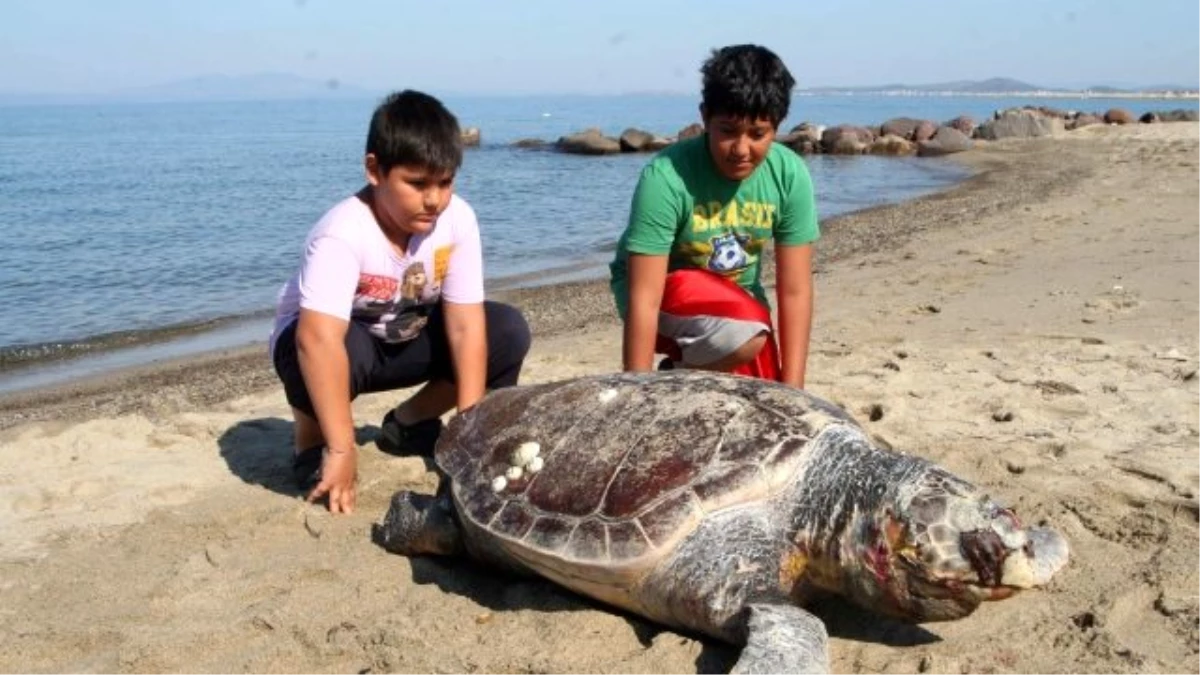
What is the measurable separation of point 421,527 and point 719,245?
1.58 metres

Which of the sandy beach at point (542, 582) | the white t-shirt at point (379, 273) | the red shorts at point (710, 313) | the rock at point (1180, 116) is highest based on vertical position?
the rock at point (1180, 116)

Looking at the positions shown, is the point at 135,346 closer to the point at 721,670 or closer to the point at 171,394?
the point at 171,394

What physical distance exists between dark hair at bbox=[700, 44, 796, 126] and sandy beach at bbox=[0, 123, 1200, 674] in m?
1.37

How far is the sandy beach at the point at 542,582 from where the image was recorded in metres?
2.51

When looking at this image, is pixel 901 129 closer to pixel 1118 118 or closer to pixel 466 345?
pixel 1118 118

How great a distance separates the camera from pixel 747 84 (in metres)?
3.34

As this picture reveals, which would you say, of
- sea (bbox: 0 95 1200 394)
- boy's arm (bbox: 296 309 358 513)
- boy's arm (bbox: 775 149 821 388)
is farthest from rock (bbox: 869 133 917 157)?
boy's arm (bbox: 296 309 358 513)

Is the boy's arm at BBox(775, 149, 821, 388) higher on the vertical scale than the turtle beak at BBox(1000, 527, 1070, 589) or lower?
higher

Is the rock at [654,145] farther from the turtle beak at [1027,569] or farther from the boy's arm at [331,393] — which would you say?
the turtle beak at [1027,569]

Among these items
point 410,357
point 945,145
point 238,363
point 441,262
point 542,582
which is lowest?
point 238,363

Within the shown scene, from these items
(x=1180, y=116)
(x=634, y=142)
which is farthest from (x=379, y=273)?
(x=1180, y=116)

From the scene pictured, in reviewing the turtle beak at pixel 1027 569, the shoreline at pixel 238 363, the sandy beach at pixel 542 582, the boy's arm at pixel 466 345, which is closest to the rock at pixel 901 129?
the shoreline at pixel 238 363

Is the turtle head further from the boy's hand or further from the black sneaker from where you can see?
the black sneaker

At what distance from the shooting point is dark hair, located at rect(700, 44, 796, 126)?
3346 mm
